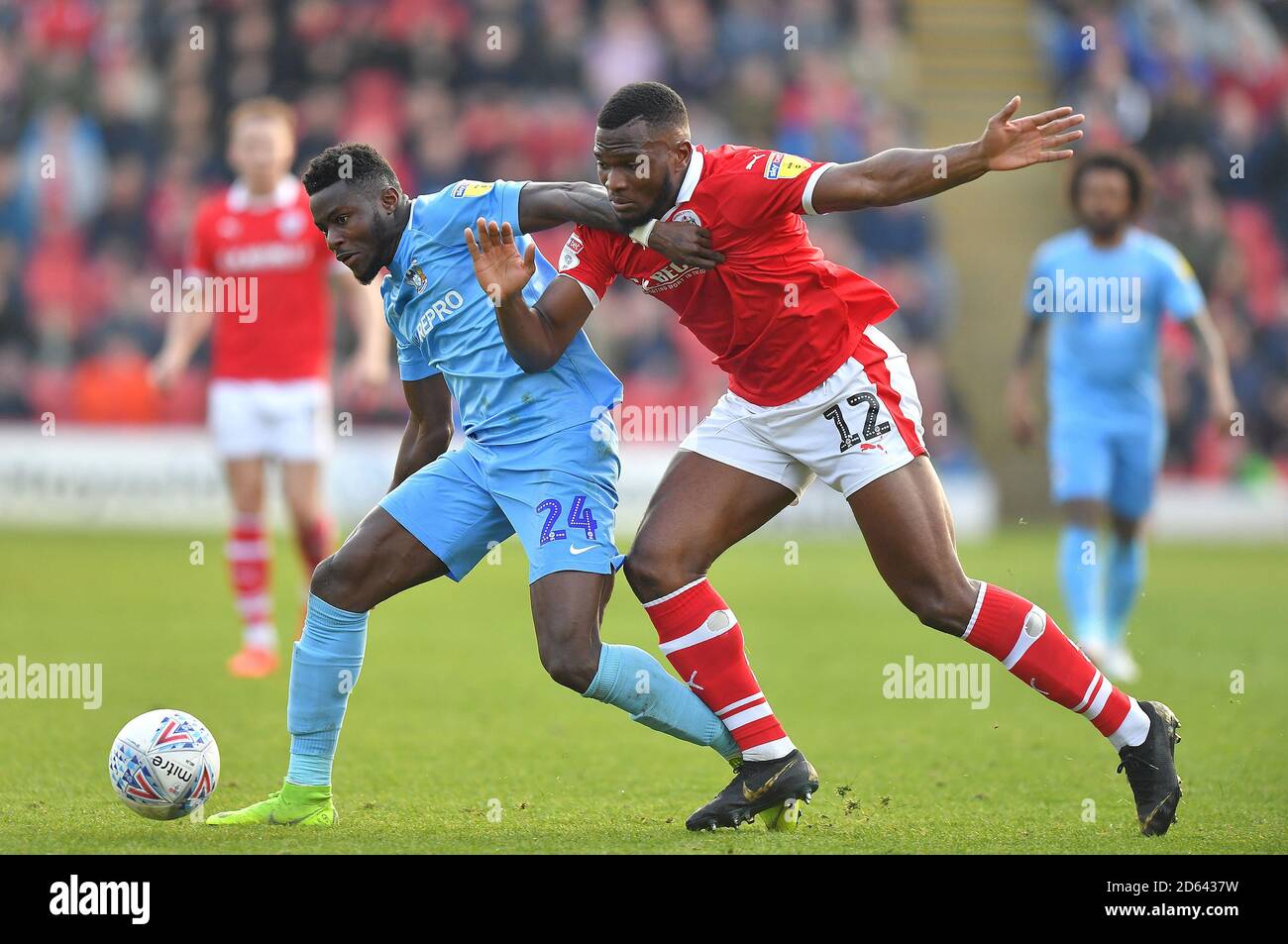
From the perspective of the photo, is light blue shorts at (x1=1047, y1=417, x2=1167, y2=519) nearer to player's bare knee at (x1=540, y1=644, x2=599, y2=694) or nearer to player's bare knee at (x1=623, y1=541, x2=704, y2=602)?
player's bare knee at (x1=623, y1=541, x2=704, y2=602)

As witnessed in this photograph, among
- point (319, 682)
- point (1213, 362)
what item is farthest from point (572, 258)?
point (1213, 362)

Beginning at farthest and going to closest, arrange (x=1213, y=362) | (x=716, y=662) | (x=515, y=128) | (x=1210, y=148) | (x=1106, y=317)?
(x=1210, y=148), (x=515, y=128), (x=1106, y=317), (x=1213, y=362), (x=716, y=662)

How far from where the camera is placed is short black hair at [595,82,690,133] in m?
5.46

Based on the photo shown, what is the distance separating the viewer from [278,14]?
19.5 meters

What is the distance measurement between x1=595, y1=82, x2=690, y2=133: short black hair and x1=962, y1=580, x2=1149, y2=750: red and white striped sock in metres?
1.85

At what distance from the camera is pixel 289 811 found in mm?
5625

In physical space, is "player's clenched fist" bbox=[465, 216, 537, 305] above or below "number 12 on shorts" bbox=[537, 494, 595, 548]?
above

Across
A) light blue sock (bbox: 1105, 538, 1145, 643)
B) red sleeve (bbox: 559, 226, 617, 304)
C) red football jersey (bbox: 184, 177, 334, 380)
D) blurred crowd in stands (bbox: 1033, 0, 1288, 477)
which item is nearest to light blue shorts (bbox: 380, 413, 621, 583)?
red sleeve (bbox: 559, 226, 617, 304)

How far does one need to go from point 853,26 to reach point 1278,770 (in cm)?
1553

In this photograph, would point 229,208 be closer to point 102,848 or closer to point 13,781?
point 13,781

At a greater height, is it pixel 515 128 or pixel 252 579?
pixel 515 128

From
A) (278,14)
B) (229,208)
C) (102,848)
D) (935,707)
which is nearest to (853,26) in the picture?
(278,14)

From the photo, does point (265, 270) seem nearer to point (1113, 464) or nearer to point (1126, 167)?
point (1126, 167)

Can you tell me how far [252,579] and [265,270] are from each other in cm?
181
